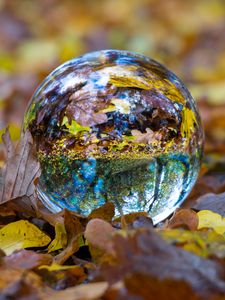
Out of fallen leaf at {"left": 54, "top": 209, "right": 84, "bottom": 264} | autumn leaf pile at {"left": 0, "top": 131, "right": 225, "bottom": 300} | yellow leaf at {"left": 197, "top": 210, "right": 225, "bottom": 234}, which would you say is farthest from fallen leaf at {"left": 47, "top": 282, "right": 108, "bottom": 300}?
yellow leaf at {"left": 197, "top": 210, "right": 225, "bottom": 234}

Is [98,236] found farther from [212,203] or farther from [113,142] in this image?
[212,203]

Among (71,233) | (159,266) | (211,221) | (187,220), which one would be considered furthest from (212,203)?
(159,266)

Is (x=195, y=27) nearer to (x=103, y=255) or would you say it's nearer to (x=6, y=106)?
(x=6, y=106)

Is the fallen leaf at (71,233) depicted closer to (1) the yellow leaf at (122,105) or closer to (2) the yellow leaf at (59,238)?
(2) the yellow leaf at (59,238)

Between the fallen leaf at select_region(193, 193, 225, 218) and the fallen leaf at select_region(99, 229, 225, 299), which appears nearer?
the fallen leaf at select_region(99, 229, 225, 299)

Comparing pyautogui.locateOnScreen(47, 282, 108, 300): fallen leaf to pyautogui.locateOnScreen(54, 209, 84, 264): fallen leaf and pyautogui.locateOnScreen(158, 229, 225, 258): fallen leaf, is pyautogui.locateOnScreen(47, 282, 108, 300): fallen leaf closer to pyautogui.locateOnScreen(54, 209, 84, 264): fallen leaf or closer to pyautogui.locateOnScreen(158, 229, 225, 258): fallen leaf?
pyautogui.locateOnScreen(158, 229, 225, 258): fallen leaf

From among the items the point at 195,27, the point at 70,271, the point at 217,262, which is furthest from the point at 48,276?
the point at 195,27

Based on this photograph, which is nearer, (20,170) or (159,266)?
(159,266)
